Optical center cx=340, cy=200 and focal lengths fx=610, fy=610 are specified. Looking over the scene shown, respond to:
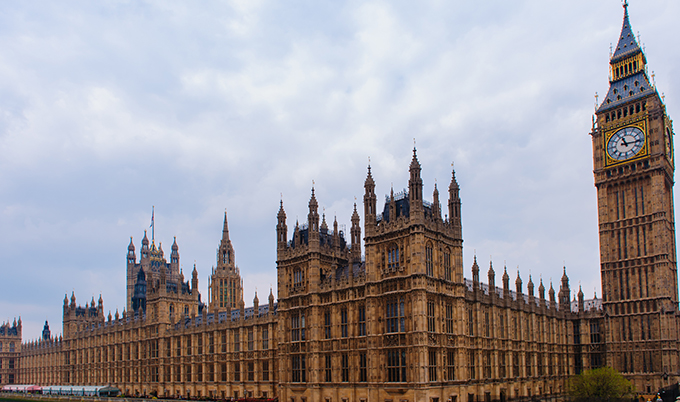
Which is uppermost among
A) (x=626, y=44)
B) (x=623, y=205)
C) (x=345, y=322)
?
(x=626, y=44)

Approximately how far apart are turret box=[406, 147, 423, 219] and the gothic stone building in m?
0.11

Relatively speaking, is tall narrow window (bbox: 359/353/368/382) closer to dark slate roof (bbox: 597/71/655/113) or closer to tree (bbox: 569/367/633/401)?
tree (bbox: 569/367/633/401)

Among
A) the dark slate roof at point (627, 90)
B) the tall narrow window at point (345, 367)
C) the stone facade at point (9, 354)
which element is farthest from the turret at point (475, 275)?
the stone facade at point (9, 354)

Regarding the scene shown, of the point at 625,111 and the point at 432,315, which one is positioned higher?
the point at 625,111

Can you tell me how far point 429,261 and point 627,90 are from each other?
53107 mm

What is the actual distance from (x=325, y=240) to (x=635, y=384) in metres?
47.8

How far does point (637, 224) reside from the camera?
89.3 meters

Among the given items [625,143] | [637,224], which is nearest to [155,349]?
[637,224]

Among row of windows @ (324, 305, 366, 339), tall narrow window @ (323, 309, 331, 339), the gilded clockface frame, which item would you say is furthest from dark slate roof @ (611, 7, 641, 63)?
tall narrow window @ (323, 309, 331, 339)

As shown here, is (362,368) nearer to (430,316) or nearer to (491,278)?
(430,316)

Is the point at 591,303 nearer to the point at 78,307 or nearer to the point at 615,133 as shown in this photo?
the point at 615,133

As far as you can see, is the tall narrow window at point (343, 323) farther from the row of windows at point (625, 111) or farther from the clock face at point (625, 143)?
the row of windows at point (625, 111)

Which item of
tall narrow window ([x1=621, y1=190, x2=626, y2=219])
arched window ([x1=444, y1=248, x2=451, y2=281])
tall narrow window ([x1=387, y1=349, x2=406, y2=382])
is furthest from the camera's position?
tall narrow window ([x1=621, y1=190, x2=626, y2=219])

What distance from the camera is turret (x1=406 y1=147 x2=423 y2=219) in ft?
202
